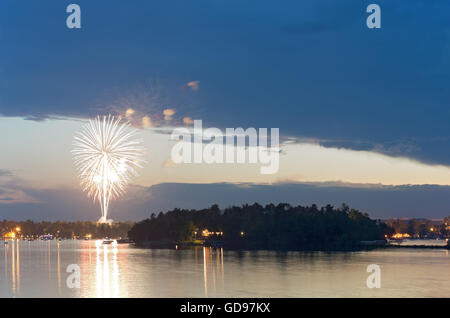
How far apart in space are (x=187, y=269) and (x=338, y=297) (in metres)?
45.9

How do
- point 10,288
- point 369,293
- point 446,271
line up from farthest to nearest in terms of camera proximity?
1. point 446,271
2. point 10,288
3. point 369,293

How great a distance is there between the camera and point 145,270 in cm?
10625

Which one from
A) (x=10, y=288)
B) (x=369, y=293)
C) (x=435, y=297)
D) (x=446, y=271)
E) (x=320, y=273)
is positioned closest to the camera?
(x=435, y=297)
